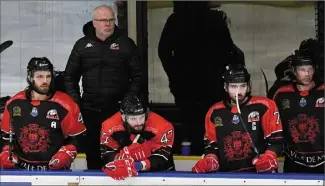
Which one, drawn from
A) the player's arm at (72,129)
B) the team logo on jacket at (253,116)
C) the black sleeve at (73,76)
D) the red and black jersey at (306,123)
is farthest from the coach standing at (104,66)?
the red and black jersey at (306,123)

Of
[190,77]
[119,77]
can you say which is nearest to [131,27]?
[190,77]

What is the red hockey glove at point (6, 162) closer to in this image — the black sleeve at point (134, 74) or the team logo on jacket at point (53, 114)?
the team logo on jacket at point (53, 114)

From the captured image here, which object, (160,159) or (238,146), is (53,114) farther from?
(238,146)

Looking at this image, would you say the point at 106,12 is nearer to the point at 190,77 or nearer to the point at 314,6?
the point at 190,77

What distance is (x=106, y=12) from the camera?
4.52 metres

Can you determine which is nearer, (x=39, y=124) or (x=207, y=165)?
(x=207, y=165)

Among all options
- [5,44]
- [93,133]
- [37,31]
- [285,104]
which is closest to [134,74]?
[93,133]

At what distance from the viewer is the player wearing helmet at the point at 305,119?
4.23 m

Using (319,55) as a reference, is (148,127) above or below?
below

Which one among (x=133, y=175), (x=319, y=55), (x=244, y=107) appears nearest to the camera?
(x=133, y=175)

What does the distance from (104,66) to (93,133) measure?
44 centimetres

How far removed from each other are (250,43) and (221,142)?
5.79 feet

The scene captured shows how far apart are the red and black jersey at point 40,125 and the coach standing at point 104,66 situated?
0.35 metres

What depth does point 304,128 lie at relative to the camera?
13.9 feet
